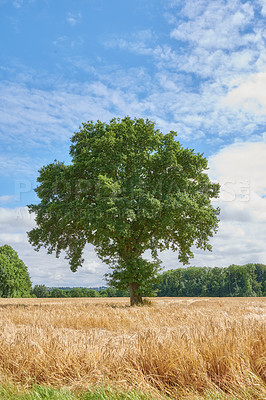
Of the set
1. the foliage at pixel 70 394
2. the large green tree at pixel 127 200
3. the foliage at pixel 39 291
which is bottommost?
the foliage at pixel 39 291

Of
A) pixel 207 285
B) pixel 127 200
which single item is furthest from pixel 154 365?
pixel 207 285

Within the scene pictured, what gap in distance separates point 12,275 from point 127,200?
233ft

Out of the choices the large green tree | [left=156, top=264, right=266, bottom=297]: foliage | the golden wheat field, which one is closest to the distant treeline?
[left=156, top=264, right=266, bottom=297]: foliage

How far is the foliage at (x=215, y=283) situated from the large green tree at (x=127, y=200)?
109 meters

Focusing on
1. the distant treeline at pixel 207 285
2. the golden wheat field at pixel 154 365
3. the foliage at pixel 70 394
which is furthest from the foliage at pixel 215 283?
the foliage at pixel 70 394

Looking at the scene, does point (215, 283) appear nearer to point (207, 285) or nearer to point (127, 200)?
point (207, 285)

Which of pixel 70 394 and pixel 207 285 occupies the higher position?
pixel 70 394

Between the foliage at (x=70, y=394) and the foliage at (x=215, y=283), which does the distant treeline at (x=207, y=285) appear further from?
the foliage at (x=70, y=394)

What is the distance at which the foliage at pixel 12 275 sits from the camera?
82850 mm

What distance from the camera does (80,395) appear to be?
3.30 meters

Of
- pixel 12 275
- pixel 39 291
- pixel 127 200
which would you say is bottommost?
pixel 39 291

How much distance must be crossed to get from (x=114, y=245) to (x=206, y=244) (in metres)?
7.81

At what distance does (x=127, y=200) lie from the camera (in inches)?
901

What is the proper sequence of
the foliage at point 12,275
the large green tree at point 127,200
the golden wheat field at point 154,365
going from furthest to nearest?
the foliage at point 12,275, the large green tree at point 127,200, the golden wheat field at point 154,365
